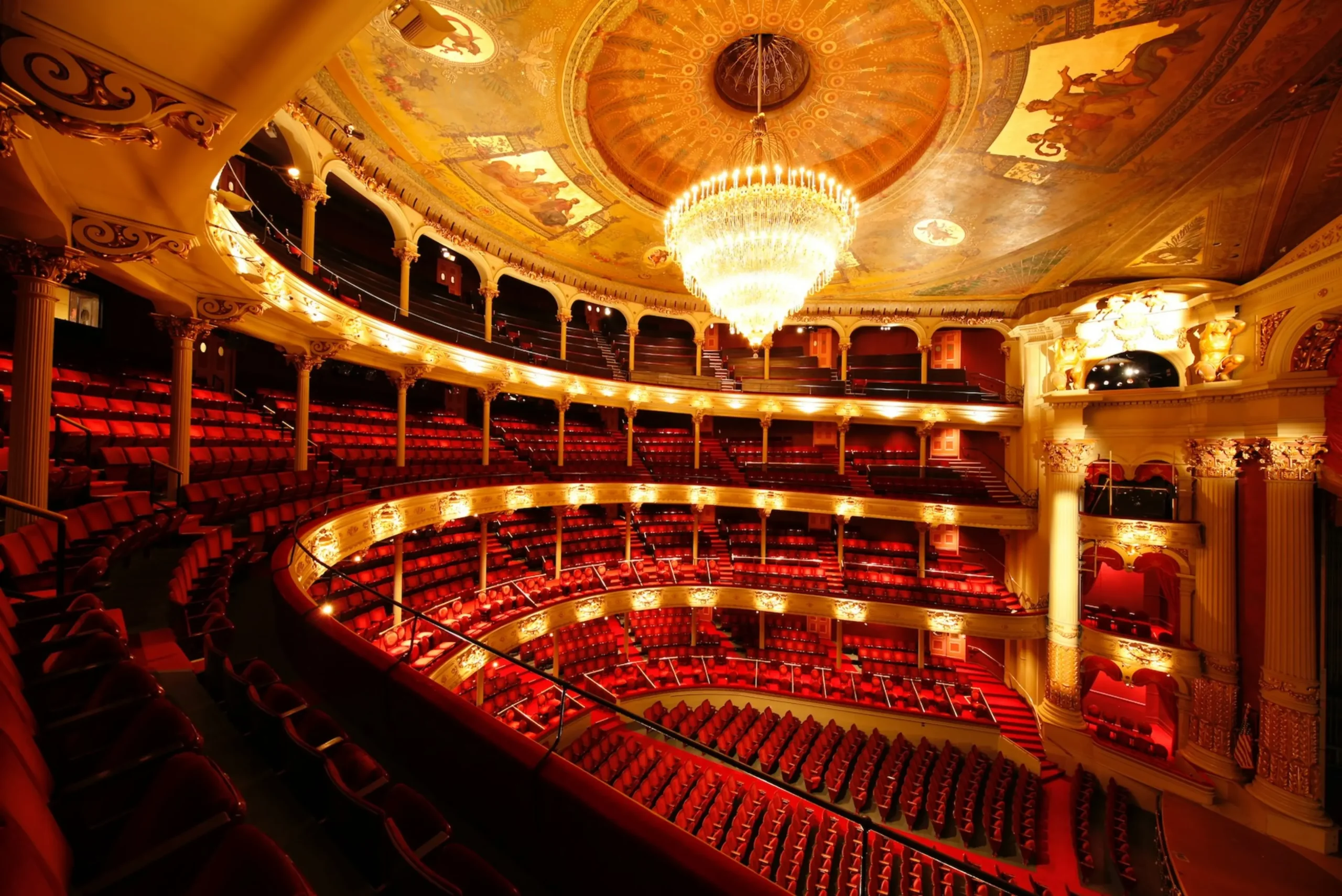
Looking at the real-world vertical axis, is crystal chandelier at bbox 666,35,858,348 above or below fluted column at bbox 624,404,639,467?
above

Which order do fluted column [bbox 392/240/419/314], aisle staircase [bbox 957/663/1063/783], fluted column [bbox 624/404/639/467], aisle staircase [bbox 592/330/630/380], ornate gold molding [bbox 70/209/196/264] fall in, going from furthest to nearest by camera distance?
fluted column [bbox 624/404/639/467]
aisle staircase [bbox 592/330/630/380]
aisle staircase [bbox 957/663/1063/783]
fluted column [bbox 392/240/419/314]
ornate gold molding [bbox 70/209/196/264]

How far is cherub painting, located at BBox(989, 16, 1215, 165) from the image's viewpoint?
6.43 meters

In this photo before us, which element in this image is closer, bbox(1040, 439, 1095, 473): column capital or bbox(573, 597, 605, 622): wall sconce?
bbox(1040, 439, 1095, 473): column capital

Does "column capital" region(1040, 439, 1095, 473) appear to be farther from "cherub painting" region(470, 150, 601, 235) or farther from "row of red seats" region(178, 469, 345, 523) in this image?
"row of red seats" region(178, 469, 345, 523)

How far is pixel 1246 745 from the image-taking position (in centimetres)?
891

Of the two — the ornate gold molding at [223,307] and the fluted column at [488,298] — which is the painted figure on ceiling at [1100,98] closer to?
the fluted column at [488,298]

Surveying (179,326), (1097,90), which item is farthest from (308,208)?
(1097,90)

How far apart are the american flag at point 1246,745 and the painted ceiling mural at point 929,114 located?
7.86 m

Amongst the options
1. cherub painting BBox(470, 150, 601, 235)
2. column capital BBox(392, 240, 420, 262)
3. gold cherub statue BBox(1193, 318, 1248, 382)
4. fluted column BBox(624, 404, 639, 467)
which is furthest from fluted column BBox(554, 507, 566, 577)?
gold cherub statue BBox(1193, 318, 1248, 382)

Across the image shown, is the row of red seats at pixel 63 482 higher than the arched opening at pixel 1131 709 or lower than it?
higher

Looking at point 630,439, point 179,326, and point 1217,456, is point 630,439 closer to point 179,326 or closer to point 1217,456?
point 179,326

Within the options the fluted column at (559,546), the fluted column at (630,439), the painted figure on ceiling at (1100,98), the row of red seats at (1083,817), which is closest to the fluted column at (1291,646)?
the row of red seats at (1083,817)

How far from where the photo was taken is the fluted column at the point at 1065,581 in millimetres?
11250

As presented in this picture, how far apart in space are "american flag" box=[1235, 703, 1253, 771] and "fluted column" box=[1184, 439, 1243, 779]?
124 millimetres
